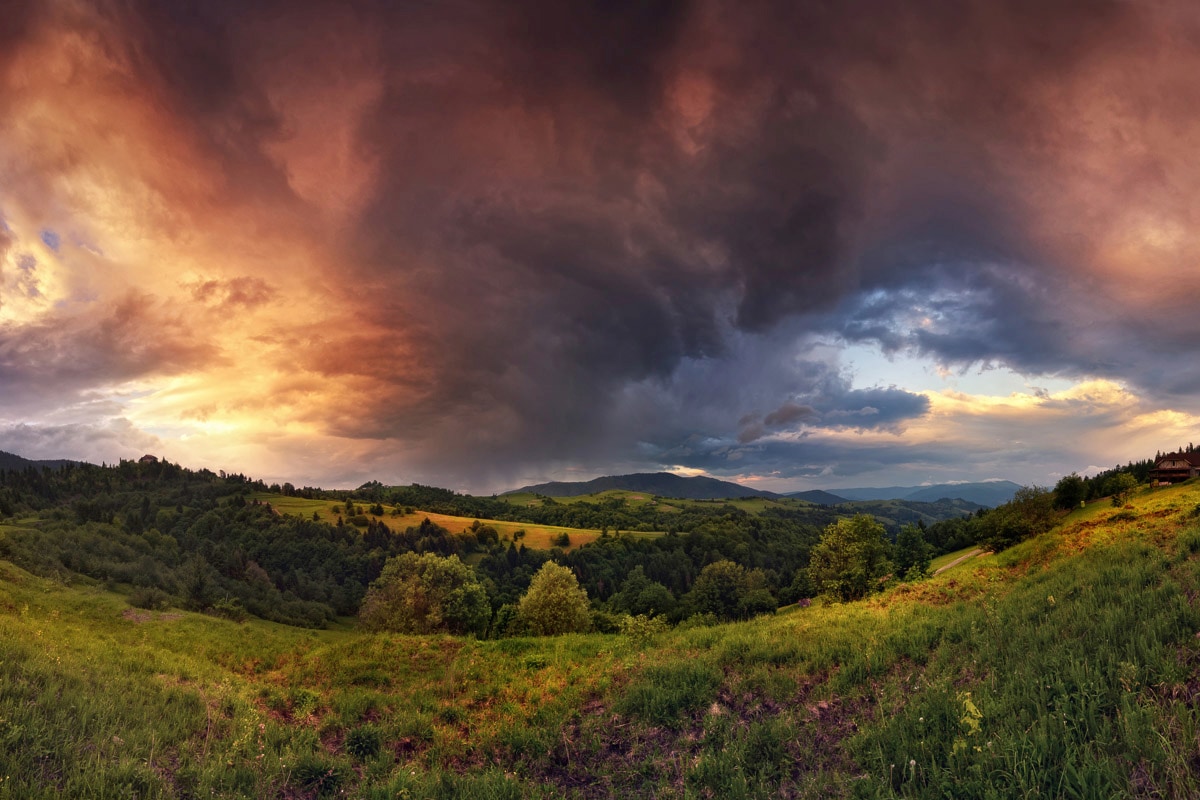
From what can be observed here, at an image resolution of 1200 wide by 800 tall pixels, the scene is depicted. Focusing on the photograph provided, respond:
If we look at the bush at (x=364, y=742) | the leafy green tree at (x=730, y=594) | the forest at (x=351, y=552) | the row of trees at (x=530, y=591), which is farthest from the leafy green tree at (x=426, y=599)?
the leafy green tree at (x=730, y=594)

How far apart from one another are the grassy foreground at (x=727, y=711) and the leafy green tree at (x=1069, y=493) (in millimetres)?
53478

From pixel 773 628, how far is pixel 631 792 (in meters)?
8.94

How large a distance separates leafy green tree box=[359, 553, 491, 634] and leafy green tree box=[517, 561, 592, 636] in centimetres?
1006

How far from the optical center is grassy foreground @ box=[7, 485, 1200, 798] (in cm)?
636

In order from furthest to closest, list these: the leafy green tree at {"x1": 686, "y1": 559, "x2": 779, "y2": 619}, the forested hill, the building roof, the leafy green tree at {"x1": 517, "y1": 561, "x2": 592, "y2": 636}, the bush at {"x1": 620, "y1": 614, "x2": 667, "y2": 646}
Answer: the leafy green tree at {"x1": 686, "y1": 559, "x2": 779, "y2": 619} < the forested hill < the building roof < the leafy green tree at {"x1": 517, "y1": 561, "x2": 592, "y2": 636} < the bush at {"x1": 620, "y1": 614, "x2": 667, "y2": 646}

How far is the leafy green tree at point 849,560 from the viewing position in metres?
50.3

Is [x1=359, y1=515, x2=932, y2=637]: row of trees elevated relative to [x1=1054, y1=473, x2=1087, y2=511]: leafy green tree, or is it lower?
lower

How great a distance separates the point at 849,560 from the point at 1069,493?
95.3ft

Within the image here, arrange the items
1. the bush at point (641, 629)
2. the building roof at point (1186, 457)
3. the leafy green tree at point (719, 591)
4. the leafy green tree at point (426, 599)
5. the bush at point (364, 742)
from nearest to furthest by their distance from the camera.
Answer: the bush at point (364, 742) < the bush at point (641, 629) < the leafy green tree at point (426, 599) < the building roof at point (1186, 457) < the leafy green tree at point (719, 591)

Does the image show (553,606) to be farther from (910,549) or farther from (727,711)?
(910,549)

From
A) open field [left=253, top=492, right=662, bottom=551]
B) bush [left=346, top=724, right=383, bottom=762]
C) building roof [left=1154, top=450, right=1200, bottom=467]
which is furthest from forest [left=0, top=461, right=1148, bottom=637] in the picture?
bush [left=346, top=724, right=383, bottom=762]

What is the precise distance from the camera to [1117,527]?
16891 millimetres

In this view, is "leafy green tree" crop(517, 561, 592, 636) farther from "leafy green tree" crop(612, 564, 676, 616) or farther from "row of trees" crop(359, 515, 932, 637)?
"leafy green tree" crop(612, 564, 676, 616)

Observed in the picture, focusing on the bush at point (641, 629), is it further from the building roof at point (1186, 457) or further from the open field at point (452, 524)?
the open field at point (452, 524)
